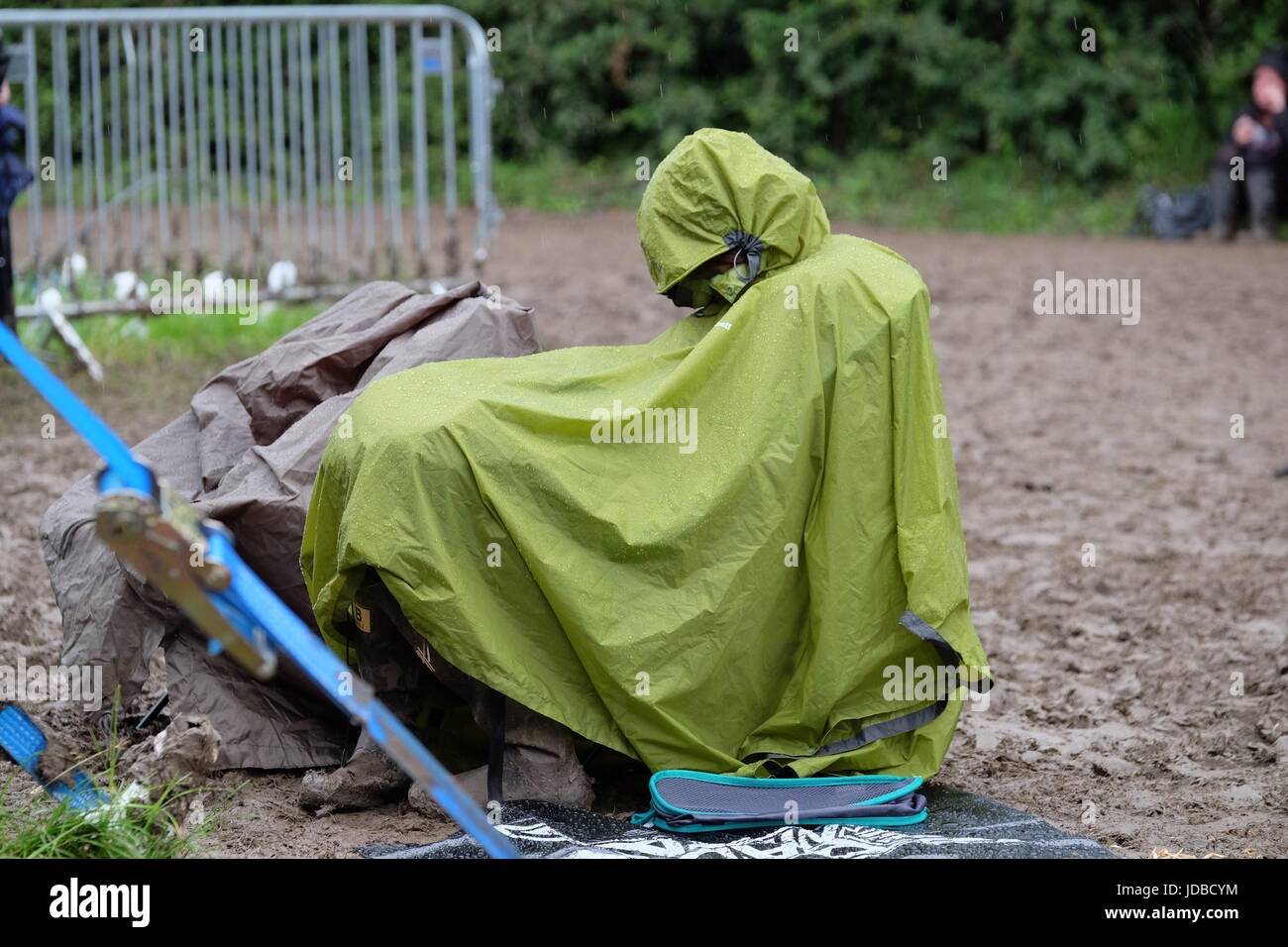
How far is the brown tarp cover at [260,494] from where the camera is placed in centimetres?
377

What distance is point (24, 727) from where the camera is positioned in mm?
3443

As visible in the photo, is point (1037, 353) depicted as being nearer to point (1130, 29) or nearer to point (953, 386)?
point (953, 386)

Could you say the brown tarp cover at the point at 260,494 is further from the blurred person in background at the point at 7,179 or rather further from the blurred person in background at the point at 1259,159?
the blurred person in background at the point at 1259,159

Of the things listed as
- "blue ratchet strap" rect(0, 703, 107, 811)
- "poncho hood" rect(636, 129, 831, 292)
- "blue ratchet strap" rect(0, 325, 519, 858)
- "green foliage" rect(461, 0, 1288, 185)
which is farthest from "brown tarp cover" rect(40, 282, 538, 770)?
"green foliage" rect(461, 0, 1288, 185)

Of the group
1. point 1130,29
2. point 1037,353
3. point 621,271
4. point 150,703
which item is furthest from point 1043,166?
point 150,703

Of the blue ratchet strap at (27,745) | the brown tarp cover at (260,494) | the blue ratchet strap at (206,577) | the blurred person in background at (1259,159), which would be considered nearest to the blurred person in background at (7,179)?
the brown tarp cover at (260,494)

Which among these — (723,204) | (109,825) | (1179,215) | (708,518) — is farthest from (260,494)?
(1179,215)

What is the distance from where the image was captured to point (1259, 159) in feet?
42.5

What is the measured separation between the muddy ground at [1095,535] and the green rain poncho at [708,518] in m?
0.48

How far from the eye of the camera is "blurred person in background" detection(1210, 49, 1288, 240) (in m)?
12.9
